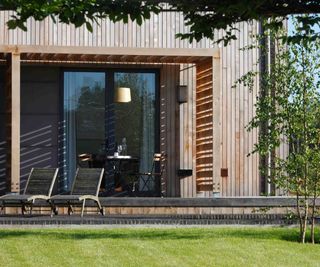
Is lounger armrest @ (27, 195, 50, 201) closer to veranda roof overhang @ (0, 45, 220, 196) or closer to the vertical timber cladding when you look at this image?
veranda roof overhang @ (0, 45, 220, 196)

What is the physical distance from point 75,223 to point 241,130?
528cm

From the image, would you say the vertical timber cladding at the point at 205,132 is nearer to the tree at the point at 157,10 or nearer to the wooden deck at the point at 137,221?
the wooden deck at the point at 137,221

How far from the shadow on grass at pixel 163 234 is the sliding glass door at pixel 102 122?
476 centimetres

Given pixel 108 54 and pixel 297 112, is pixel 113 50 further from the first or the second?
pixel 297 112

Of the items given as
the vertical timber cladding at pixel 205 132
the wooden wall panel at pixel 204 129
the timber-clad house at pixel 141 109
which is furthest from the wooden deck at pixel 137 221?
the timber-clad house at pixel 141 109

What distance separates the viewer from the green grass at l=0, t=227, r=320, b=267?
8.61m

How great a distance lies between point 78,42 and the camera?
50.5ft

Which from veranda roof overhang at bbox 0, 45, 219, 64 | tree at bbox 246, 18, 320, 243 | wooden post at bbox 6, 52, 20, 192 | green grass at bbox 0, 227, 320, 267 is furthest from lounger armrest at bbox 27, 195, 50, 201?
tree at bbox 246, 18, 320, 243

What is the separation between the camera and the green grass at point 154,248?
8.61 metres

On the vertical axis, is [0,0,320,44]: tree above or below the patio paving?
above

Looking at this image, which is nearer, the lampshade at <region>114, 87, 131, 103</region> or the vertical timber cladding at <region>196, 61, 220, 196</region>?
the vertical timber cladding at <region>196, 61, 220, 196</region>

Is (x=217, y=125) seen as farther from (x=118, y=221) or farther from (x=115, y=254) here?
(x=115, y=254)

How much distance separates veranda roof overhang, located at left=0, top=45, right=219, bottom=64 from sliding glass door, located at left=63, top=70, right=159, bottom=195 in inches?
25.4

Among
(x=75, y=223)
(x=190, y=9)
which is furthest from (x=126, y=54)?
(x=190, y=9)
